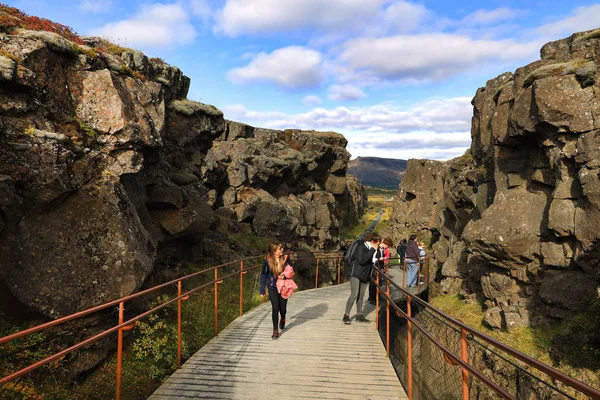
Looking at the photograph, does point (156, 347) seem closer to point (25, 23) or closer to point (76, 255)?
point (76, 255)

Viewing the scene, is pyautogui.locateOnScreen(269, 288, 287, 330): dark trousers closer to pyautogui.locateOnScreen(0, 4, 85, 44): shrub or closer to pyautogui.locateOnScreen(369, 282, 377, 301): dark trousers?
pyautogui.locateOnScreen(369, 282, 377, 301): dark trousers

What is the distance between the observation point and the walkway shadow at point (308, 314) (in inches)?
387

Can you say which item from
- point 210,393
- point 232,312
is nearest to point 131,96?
point 232,312

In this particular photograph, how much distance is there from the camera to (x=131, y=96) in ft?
34.9

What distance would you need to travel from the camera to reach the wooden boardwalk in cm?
565

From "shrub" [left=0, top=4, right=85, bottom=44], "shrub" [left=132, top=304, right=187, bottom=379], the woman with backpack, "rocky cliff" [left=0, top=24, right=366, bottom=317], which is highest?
"shrub" [left=0, top=4, right=85, bottom=44]

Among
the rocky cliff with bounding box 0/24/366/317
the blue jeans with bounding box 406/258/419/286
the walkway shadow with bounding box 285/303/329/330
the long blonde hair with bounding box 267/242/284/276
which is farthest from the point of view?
the blue jeans with bounding box 406/258/419/286

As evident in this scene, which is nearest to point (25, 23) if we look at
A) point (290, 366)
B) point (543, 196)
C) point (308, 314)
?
point (290, 366)

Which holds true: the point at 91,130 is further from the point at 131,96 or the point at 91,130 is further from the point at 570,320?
the point at 570,320

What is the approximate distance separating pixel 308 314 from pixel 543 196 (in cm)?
1152

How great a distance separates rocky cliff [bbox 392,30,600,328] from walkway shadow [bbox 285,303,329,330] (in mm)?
7703

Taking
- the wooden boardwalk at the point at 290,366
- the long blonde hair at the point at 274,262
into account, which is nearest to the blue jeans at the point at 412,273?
the wooden boardwalk at the point at 290,366

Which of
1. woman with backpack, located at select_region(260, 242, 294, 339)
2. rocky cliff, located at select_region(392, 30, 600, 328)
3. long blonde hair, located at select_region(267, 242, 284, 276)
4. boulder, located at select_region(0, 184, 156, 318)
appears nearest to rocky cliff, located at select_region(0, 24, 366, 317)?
boulder, located at select_region(0, 184, 156, 318)

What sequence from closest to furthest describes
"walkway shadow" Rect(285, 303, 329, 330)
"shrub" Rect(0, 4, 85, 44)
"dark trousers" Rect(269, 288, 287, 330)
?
"dark trousers" Rect(269, 288, 287, 330) < "shrub" Rect(0, 4, 85, 44) < "walkway shadow" Rect(285, 303, 329, 330)
